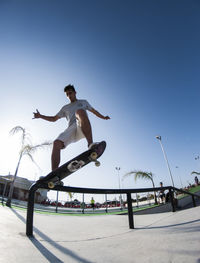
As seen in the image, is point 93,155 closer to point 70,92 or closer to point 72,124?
point 72,124

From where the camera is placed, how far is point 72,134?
227 cm

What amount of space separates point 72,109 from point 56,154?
0.83 m

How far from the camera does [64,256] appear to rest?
3.50ft

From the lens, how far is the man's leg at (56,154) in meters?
2.02

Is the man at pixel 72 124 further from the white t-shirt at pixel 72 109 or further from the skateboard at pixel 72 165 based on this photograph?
the skateboard at pixel 72 165

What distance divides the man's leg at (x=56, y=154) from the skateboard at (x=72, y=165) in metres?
0.17

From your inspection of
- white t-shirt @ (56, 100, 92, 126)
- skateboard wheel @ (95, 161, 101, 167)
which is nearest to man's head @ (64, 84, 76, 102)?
white t-shirt @ (56, 100, 92, 126)

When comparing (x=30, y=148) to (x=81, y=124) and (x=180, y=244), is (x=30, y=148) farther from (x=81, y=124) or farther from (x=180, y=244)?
(x=180, y=244)

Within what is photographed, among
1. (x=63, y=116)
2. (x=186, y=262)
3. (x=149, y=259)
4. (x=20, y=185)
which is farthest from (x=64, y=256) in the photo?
(x=20, y=185)

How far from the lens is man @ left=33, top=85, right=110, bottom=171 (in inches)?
83.0

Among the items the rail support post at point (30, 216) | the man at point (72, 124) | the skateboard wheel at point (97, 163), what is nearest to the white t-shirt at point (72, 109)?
the man at point (72, 124)

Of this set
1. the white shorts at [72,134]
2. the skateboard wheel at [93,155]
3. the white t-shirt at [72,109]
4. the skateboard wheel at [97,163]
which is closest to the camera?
the skateboard wheel at [93,155]

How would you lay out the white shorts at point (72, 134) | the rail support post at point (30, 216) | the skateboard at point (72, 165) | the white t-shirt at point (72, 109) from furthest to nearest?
the white t-shirt at point (72, 109), the white shorts at point (72, 134), the skateboard at point (72, 165), the rail support post at point (30, 216)

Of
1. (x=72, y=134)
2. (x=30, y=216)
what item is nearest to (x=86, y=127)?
(x=72, y=134)
